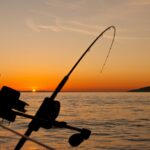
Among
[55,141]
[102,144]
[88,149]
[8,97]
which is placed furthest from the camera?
[55,141]

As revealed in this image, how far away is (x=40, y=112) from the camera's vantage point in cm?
538

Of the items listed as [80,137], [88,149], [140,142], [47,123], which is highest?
[47,123]

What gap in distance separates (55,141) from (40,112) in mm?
31818

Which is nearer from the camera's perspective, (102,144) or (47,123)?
(47,123)

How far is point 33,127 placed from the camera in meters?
5.55

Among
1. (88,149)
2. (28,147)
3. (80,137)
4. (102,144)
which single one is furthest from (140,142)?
(80,137)

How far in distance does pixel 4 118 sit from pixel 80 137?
45.0 inches

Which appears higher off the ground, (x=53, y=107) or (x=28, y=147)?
(x=53, y=107)

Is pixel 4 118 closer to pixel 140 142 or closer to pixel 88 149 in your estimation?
pixel 88 149

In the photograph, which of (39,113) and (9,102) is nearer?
(9,102)

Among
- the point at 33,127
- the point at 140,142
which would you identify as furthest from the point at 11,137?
the point at 33,127

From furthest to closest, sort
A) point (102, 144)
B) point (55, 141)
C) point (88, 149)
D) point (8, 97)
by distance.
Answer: point (55, 141) → point (102, 144) → point (88, 149) → point (8, 97)

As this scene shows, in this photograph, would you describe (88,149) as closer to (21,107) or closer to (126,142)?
(126,142)

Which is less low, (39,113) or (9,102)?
(9,102)
